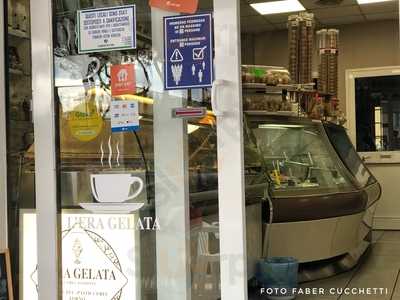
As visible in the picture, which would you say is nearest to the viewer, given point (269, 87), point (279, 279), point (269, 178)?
point (279, 279)

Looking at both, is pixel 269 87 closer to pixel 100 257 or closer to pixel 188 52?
pixel 188 52

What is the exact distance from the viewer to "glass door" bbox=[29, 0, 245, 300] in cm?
239

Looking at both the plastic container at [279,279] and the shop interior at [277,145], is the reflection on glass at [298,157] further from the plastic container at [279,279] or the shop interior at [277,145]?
the plastic container at [279,279]

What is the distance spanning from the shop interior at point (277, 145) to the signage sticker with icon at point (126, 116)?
0.12 ft

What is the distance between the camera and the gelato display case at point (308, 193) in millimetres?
4664

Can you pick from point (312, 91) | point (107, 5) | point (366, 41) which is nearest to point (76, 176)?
point (107, 5)

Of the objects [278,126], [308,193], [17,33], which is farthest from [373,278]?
[17,33]

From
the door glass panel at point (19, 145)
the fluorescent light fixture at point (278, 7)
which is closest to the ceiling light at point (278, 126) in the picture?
the door glass panel at point (19, 145)

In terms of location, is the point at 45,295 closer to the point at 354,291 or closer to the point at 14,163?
the point at 14,163

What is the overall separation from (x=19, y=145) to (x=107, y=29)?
821mm

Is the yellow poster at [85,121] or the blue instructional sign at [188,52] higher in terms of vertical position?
the blue instructional sign at [188,52]

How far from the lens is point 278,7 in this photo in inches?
293

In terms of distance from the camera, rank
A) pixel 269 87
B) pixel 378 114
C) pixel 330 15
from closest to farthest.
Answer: pixel 269 87, pixel 330 15, pixel 378 114

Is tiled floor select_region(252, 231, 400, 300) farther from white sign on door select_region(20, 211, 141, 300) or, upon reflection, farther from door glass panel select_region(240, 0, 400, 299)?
white sign on door select_region(20, 211, 141, 300)
